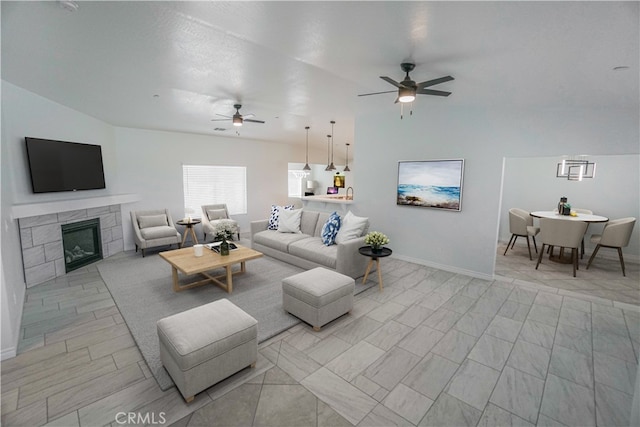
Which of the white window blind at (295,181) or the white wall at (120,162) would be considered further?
the white window blind at (295,181)

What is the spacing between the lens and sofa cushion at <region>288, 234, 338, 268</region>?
4.16m

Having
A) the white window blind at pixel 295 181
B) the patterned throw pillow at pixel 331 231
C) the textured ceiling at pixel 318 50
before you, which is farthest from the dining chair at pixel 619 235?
the white window blind at pixel 295 181

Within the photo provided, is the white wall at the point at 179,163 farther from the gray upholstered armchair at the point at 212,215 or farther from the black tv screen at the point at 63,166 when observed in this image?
the black tv screen at the point at 63,166

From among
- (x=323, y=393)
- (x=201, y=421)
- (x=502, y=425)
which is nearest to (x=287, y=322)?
(x=323, y=393)

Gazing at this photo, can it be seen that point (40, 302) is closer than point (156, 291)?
Yes

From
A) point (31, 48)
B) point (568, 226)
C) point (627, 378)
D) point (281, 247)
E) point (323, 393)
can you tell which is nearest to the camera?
point (323, 393)

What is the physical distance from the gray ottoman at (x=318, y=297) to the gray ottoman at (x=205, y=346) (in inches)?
29.6

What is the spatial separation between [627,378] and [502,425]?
4.57 ft

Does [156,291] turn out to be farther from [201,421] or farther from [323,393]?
[323,393]

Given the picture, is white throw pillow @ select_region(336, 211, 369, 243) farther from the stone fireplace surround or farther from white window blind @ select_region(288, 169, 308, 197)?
white window blind @ select_region(288, 169, 308, 197)

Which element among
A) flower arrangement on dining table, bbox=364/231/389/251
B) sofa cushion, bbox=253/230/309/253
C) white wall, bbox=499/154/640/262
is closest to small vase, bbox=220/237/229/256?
sofa cushion, bbox=253/230/309/253

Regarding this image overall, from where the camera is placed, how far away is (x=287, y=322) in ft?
9.90

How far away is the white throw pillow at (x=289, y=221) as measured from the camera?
5.43 metres

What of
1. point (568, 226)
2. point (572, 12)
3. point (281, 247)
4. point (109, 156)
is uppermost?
point (572, 12)
